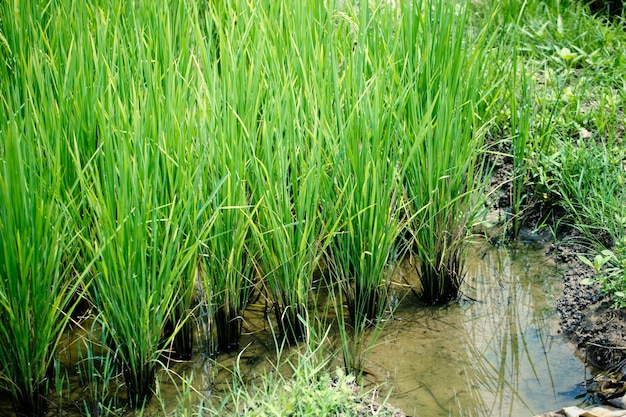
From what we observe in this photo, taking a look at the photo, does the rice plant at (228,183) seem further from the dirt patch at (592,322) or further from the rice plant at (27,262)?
the dirt patch at (592,322)

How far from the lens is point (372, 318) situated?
9.09 ft

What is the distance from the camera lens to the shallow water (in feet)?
8.02

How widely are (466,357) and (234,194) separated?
1.04 metres

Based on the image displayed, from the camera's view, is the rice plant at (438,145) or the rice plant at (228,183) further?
the rice plant at (438,145)

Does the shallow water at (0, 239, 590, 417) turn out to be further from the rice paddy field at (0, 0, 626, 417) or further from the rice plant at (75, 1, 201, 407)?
the rice plant at (75, 1, 201, 407)

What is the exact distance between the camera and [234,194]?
96.9 inches

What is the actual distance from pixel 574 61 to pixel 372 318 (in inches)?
85.9

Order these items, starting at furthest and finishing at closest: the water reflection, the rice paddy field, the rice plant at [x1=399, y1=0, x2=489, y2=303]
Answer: the rice plant at [x1=399, y1=0, x2=489, y2=303] < the water reflection < the rice paddy field

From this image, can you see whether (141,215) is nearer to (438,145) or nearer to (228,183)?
(228,183)

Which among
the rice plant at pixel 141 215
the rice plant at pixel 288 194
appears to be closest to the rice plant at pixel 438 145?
the rice plant at pixel 288 194

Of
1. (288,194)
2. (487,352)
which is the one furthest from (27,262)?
(487,352)

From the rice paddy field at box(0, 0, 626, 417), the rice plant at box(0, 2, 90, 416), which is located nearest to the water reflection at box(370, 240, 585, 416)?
the rice paddy field at box(0, 0, 626, 417)

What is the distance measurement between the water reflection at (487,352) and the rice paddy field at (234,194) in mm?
118

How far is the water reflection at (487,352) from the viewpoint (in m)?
2.44
